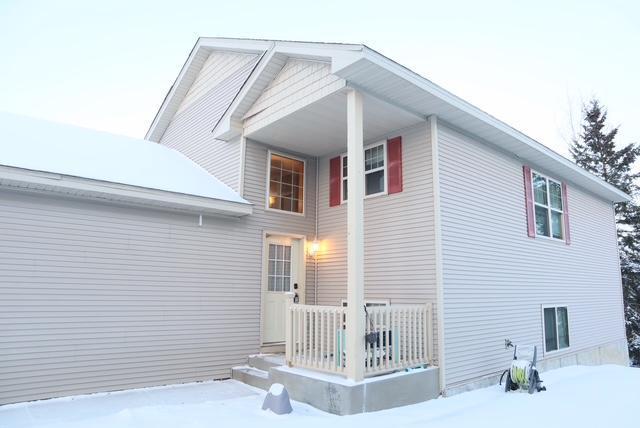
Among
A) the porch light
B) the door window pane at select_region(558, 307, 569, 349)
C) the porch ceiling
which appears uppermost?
the porch ceiling

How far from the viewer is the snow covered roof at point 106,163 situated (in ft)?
19.1

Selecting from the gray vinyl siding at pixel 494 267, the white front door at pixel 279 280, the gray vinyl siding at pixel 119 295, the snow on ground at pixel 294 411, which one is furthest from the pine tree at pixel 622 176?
the gray vinyl siding at pixel 119 295

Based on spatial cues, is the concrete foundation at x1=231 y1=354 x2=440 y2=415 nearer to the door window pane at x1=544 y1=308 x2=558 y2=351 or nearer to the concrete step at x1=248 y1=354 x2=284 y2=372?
the concrete step at x1=248 y1=354 x2=284 y2=372

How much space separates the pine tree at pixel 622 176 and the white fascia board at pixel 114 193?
18184 mm

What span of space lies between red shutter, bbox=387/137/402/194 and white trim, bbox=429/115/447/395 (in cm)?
64

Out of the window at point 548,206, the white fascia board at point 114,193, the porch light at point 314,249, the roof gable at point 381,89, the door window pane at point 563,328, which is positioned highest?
the roof gable at point 381,89

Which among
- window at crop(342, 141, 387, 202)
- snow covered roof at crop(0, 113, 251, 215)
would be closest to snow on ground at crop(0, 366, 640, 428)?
snow covered roof at crop(0, 113, 251, 215)

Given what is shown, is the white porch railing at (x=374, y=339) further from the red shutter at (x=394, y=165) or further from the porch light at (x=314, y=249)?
the porch light at (x=314, y=249)

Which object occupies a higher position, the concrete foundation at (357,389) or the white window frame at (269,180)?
the white window frame at (269,180)

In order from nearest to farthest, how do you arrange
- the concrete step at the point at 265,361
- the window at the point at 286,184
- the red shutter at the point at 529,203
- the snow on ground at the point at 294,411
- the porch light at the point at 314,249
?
the snow on ground at the point at 294,411 → the concrete step at the point at 265,361 → the window at the point at 286,184 → the porch light at the point at 314,249 → the red shutter at the point at 529,203

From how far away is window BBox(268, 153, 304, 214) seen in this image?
8289 mm

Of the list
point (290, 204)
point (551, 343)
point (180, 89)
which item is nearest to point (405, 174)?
point (290, 204)

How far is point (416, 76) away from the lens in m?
5.82

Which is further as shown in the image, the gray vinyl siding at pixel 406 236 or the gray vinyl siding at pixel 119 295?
the gray vinyl siding at pixel 406 236
